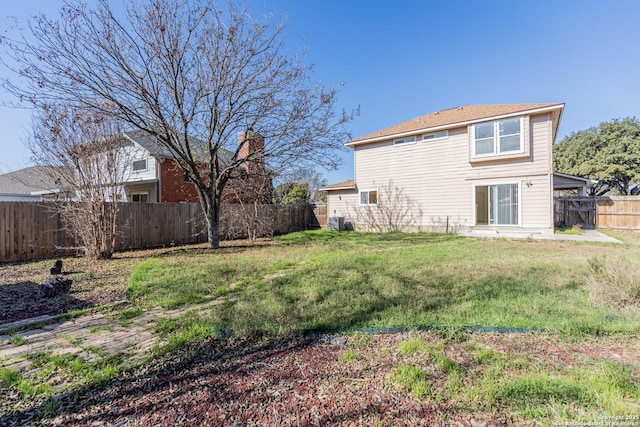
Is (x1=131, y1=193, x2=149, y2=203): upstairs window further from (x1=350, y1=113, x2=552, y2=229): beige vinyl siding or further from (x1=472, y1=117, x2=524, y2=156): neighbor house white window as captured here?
(x1=472, y1=117, x2=524, y2=156): neighbor house white window

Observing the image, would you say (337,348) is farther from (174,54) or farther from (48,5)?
(48,5)

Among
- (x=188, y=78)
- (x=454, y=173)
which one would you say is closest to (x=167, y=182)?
(x=188, y=78)

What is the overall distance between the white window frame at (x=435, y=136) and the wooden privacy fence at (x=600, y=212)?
7.78 m

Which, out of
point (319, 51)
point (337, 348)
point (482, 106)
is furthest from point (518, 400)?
point (482, 106)

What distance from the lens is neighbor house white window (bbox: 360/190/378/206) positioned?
53.8 ft

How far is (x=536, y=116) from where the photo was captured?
1179 cm

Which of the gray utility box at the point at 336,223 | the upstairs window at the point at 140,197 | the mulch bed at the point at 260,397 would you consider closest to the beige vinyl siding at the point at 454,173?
the gray utility box at the point at 336,223

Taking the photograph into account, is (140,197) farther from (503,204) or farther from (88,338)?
(503,204)

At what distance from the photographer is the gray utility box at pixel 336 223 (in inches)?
665

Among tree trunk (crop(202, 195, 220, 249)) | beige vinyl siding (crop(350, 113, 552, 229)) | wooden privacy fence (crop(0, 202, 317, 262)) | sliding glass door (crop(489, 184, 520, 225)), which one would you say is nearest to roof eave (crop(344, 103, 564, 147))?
beige vinyl siding (crop(350, 113, 552, 229))

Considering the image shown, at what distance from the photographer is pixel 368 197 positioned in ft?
54.6

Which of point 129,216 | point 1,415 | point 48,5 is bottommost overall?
point 1,415

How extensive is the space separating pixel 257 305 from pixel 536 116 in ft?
44.1

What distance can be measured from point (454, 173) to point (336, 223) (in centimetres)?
674
